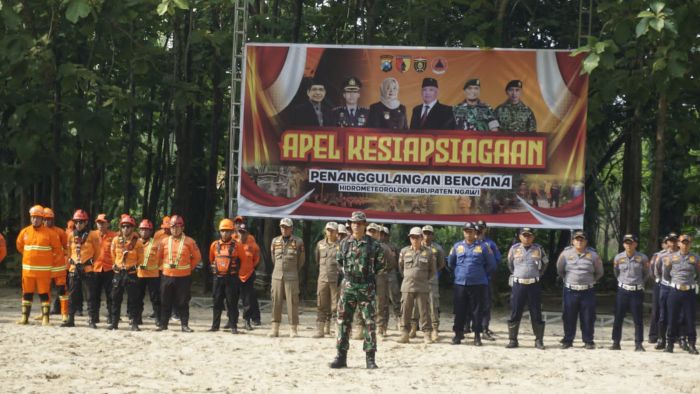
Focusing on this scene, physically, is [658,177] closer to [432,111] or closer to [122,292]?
[432,111]

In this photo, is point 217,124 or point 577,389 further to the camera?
point 217,124

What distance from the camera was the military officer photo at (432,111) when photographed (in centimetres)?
1738

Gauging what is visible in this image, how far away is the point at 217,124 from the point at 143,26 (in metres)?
3.37

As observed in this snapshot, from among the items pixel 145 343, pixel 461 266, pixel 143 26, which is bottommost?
pixel 145 343

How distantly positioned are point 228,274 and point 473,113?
495 cm

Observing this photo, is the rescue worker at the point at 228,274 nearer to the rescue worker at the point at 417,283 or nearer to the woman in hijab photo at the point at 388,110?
the rescue worker at the point at 417,283

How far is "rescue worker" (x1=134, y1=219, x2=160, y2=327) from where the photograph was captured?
49.6ft

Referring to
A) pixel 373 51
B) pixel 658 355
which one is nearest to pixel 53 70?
pixel 373 51

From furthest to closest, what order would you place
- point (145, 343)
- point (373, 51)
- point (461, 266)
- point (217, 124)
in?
point (217, 124)
point (373, 51)
point (461, 266)
point (145, 343)

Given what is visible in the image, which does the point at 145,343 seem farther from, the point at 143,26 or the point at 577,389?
the point at 143,26

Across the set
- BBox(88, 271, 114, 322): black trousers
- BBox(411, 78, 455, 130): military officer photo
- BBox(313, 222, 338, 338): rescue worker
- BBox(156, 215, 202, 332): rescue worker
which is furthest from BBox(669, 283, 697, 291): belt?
BBox(88, 271, 114, 322): black trousers

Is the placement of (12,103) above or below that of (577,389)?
above

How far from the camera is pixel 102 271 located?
15516mm

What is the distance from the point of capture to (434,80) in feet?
56.9
